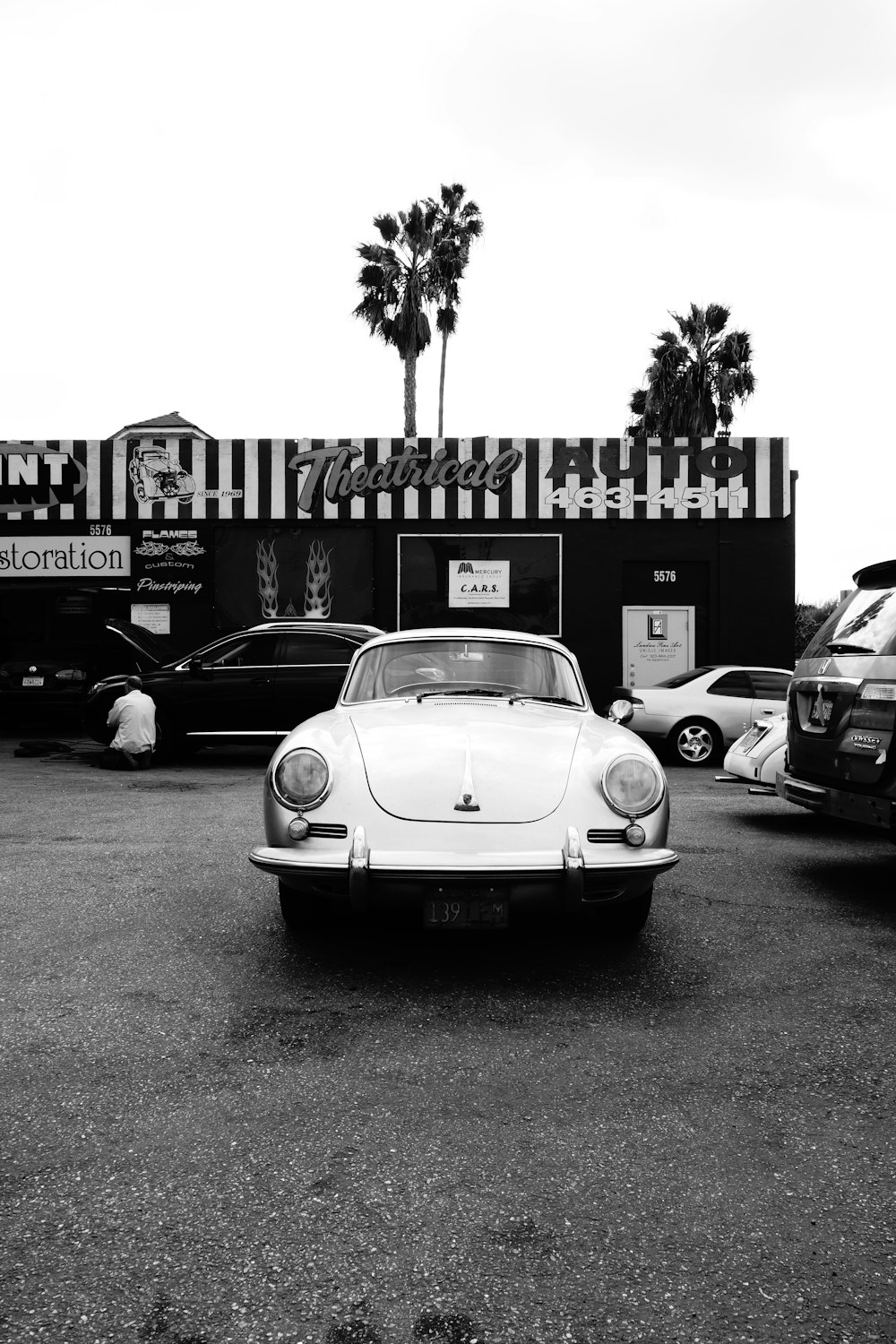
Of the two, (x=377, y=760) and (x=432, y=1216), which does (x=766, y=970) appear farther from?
(x=432, y=1216)

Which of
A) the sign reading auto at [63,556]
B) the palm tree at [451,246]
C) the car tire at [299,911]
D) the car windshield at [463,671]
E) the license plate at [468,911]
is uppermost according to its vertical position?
the palm tree at [451,246]

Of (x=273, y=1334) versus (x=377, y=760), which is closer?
(x=273, y=1334)

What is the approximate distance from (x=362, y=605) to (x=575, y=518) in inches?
153

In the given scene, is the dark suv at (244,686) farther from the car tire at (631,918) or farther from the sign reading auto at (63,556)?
the car tire at (631,918)

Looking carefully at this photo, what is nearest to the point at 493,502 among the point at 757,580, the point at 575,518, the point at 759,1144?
the point at 575,518

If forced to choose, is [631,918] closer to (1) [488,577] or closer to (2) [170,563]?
(1) [488,577]

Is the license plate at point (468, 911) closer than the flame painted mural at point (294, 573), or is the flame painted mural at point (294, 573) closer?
the license plate at point (468, 911)

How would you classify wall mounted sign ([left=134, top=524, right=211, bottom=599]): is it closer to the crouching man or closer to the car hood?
the crouching man

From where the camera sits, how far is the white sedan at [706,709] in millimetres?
12555

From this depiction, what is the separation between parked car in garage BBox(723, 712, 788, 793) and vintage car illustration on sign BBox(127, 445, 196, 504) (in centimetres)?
A: 1250

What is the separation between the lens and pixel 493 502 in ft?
60.4

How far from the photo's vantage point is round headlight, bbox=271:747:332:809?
424cm

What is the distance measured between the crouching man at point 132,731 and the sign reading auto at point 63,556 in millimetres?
8007

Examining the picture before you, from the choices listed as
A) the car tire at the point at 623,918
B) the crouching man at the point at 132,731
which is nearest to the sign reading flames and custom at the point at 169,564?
the crouching man at the point at 132,731
